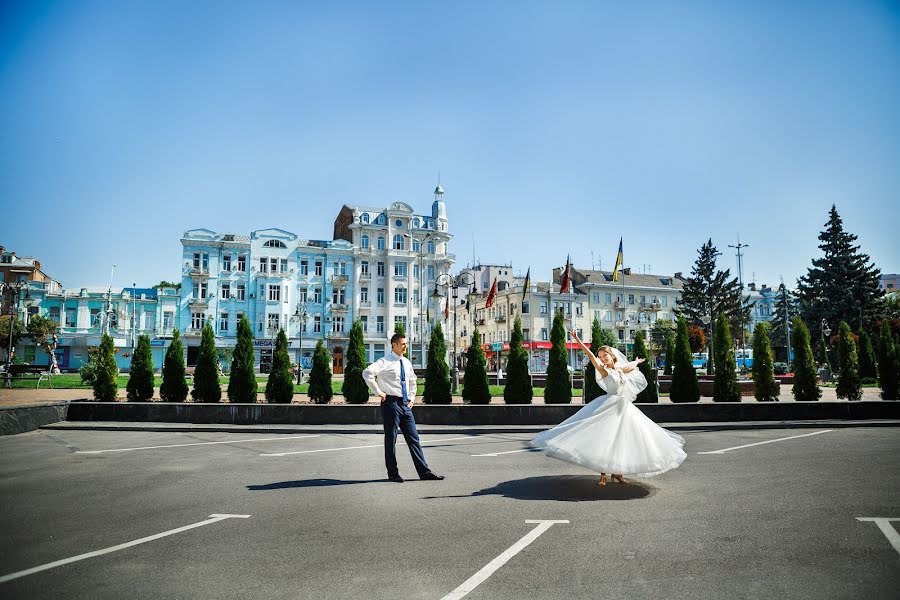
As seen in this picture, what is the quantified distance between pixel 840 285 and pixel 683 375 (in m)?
47.5

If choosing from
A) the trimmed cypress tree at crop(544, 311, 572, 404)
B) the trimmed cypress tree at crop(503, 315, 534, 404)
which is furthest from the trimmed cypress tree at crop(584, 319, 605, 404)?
the trimmed cypress tree at crop(503, 315, 534, 404)

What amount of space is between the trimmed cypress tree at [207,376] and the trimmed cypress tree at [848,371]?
21287 mm

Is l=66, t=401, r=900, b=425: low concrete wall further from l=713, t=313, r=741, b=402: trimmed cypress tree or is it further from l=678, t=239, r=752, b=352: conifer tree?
l=678, t=239, r=752, b=352: conifer tree

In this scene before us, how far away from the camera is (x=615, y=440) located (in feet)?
24.5

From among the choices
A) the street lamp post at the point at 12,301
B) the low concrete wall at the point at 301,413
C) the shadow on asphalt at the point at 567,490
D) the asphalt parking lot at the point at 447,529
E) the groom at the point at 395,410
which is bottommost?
the shadow on asphalt at the point at 567,490

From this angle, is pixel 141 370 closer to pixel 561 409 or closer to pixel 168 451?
pixel 168 451

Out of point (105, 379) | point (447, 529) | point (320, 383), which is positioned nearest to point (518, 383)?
point (320, 383)

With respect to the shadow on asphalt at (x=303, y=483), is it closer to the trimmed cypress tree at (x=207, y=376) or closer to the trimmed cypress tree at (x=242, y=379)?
the trimmed cypress tree at (x=242, y=379)

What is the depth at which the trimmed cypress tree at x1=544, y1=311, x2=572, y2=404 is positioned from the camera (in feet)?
63.7

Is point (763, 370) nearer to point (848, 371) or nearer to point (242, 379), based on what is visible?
point (848, 371)

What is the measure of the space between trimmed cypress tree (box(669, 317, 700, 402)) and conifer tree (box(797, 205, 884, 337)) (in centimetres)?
4532

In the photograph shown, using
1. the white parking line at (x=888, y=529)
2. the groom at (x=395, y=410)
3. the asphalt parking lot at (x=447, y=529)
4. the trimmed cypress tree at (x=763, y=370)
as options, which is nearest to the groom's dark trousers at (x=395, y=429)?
the groom at (x=395, y=410)

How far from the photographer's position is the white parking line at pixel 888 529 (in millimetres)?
5102

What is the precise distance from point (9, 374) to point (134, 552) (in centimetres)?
3268
